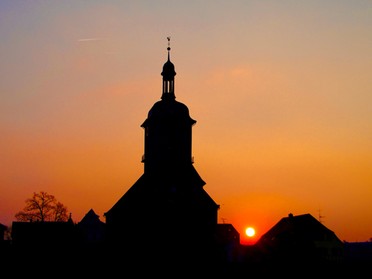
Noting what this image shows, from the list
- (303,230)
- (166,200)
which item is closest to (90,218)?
(303,230)

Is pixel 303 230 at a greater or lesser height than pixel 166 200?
greater

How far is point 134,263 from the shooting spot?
42.7 metres

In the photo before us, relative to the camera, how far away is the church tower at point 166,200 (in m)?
43.3

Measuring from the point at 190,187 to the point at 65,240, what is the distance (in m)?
14.7

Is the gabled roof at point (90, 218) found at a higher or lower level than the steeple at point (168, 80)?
lower

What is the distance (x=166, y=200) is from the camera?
145ft

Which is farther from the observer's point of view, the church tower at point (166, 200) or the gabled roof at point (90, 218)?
the gabled roof at point (90, 218)

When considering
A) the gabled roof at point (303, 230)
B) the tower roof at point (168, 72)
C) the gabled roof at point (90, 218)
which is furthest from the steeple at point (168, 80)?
the gabled roof at point (90, 218)

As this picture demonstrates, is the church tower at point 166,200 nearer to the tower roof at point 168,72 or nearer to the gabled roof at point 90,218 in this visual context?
the tower roof at point 168,72

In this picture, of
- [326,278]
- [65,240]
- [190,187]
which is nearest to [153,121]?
[190,187]

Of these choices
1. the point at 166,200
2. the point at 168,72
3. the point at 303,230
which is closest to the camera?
the point at 166,200

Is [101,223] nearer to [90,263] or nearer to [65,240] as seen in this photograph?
[65,240]

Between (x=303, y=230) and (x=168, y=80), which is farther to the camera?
(x=303, y=230)

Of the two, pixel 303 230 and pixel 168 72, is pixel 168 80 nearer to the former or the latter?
pixel 168 72
